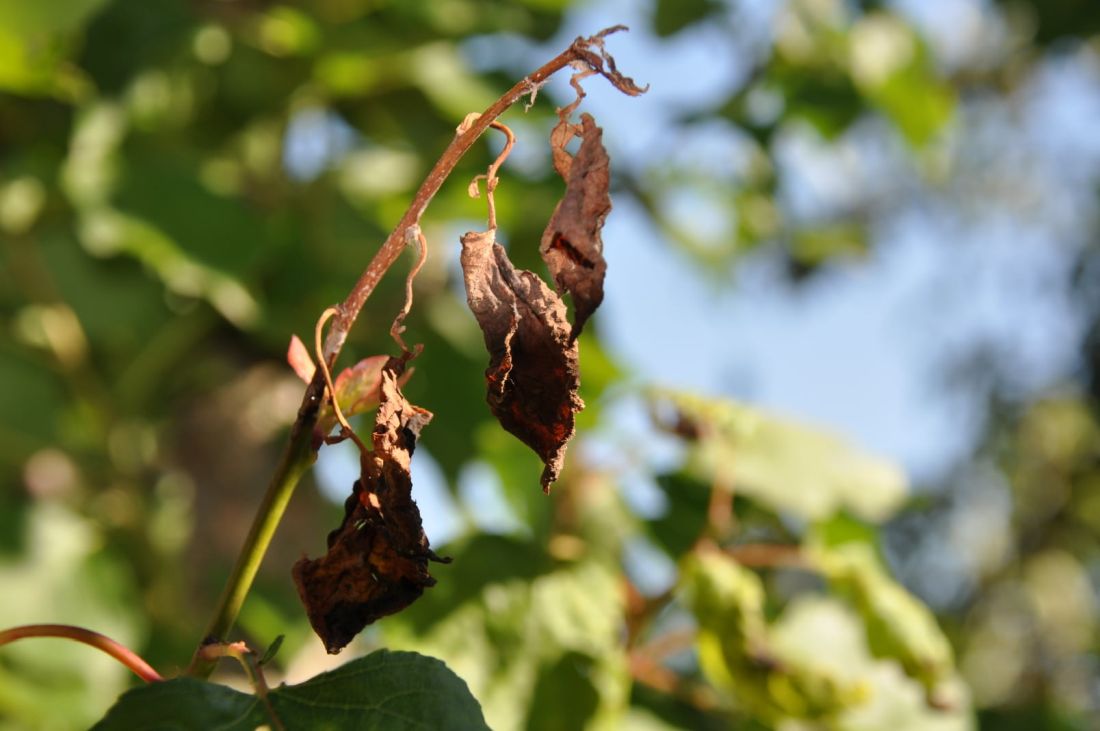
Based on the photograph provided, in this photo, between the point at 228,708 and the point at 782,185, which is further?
the point at 782,185

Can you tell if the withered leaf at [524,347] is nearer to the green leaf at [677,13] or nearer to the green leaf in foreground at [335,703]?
the green leaf in foreground at [335,703]


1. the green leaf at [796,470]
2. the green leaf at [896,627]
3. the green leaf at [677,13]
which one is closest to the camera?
the green leaf at [896,627]

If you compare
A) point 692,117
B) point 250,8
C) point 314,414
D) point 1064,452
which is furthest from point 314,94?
point 1064,452

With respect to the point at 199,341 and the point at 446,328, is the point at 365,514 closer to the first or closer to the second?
the point at 446,328

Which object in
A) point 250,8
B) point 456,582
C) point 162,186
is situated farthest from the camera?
point 250,8

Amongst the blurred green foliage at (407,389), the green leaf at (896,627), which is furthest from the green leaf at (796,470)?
the green leaf at (896,627)

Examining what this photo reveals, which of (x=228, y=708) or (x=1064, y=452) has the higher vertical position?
(x=1064, y=452)

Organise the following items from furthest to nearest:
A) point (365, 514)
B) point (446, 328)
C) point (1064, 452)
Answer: point (1064, 452), point (446, 328), point (365, 514)

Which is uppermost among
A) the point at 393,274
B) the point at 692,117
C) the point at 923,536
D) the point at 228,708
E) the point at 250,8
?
the point at 923,536
